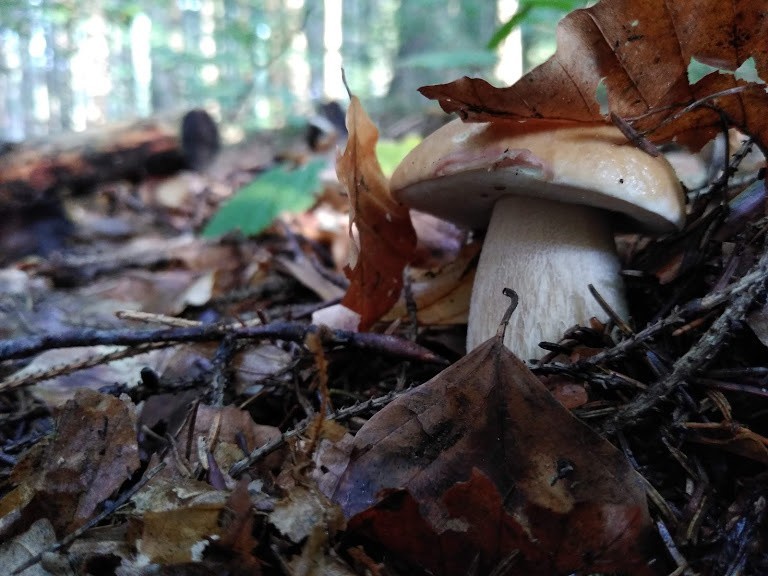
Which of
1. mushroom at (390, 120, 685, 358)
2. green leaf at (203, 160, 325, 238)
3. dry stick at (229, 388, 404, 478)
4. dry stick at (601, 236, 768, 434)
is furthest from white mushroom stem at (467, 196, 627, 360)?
green leaf at (203, 160, 325, 238)

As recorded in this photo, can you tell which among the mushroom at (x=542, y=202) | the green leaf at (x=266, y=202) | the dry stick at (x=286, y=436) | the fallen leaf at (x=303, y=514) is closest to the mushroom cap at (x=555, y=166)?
the mushroom at (x=542, y=202)

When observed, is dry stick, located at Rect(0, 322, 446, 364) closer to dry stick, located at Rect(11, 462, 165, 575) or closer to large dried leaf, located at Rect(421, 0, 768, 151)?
dry stick, located at Rect(11, 462, 165, 575)

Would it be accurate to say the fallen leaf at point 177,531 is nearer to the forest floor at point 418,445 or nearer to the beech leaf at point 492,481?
the forest floor at point 418,445

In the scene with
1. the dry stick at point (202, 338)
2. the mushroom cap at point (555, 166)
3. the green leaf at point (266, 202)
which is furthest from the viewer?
the green leaf at point (266, 202)

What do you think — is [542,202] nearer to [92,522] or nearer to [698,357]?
[698,357]

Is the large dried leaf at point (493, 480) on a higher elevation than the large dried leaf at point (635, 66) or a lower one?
lower

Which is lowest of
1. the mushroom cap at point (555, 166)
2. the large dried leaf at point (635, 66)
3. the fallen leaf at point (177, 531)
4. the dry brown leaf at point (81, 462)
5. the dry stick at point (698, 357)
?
the dry brown leaf at point (81, 462)

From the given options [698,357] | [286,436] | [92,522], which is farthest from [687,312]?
[92,522]
